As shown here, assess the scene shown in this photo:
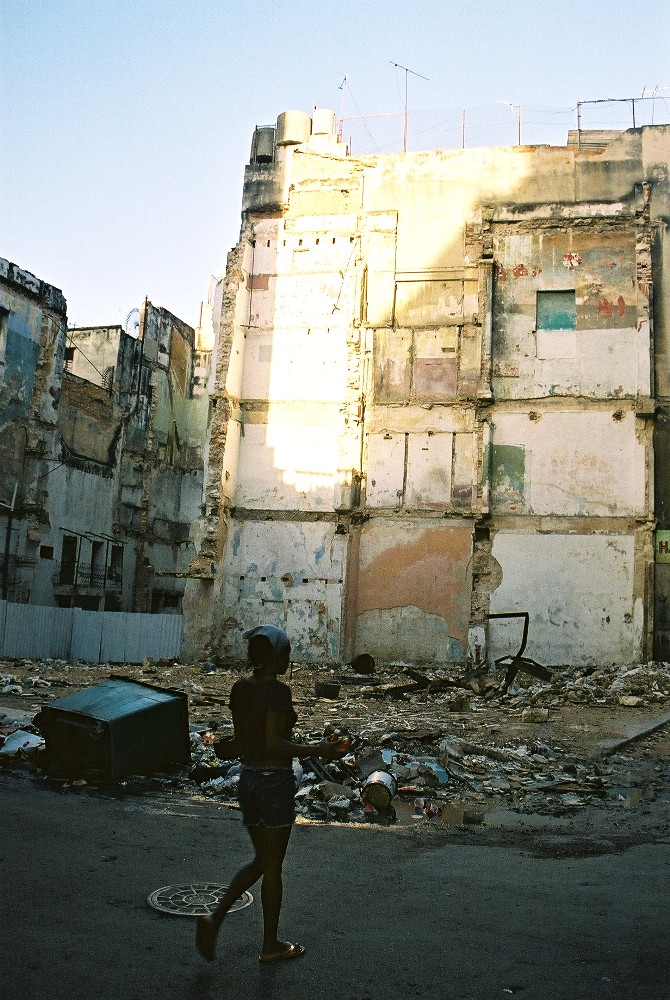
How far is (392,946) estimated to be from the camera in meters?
3.46

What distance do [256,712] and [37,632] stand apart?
19.6 metres

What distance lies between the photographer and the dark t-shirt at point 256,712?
336cm

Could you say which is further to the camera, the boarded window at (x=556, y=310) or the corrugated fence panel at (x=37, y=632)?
the corrugated fence panel at (x=37, y=632)

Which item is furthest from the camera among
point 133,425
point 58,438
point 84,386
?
point 133,425

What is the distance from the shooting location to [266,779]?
3.31m

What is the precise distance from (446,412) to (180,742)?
1376 cm

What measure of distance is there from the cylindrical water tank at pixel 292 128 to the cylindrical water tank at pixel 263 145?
0.22 meters

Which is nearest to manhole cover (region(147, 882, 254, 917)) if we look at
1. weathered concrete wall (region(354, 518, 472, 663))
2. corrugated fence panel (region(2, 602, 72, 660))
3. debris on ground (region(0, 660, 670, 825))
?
debris on ground (region(0, 660, 670, 825))

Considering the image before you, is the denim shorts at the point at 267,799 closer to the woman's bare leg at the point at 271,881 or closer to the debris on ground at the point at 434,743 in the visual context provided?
the woman's bare leg at the point at 271,881

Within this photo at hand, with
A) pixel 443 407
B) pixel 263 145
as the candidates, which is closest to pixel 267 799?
pixel 443 407

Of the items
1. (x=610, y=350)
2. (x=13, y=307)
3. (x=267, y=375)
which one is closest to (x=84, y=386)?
(x=13, y=307)

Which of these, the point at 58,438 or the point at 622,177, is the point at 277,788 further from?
the point at 58,438

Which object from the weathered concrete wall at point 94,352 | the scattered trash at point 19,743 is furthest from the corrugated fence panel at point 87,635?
the scattered trash at point 19,743

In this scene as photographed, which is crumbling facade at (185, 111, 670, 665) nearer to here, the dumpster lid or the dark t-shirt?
the dumpster lid
